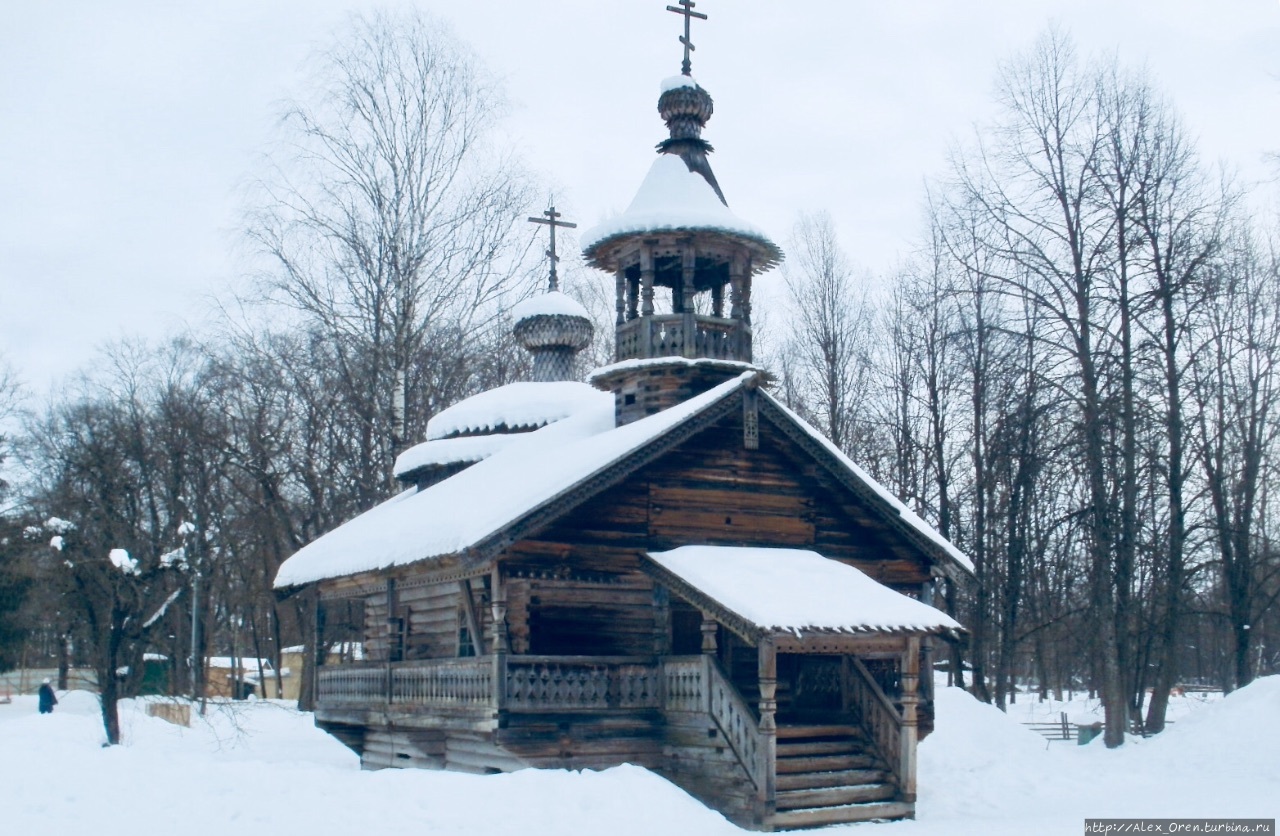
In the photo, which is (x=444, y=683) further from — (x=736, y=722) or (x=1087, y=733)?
(x=1087, y=733)

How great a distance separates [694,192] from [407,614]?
8.62 meters

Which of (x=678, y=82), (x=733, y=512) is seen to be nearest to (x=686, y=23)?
(x=678, y=82)

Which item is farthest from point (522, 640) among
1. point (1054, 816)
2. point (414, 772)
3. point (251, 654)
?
point (251, 654)

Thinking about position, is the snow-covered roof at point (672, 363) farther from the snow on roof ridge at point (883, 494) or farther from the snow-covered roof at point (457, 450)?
the snow-covered roof at point (457, 450)

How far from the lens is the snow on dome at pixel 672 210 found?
20711mm

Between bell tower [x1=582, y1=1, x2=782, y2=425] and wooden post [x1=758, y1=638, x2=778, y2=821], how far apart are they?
6.00 meters

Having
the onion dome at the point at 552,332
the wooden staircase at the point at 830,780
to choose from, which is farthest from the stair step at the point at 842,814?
the onion dome at the point at 552,332

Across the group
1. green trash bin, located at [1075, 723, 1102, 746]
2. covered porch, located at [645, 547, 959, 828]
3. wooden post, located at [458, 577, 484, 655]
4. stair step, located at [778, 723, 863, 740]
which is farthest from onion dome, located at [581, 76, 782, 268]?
green trash bin, located at [1075, 723, 1102, 746]

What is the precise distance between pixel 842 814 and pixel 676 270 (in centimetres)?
978

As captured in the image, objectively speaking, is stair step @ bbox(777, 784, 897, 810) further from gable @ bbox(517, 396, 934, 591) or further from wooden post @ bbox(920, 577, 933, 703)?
gable @ bbox(517, 396, 934, 591)

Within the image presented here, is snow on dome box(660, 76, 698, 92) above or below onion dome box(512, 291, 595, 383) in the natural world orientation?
above

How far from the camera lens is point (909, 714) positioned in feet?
54.5

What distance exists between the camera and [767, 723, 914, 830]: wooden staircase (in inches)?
619

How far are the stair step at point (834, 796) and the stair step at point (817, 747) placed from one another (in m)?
0.60
